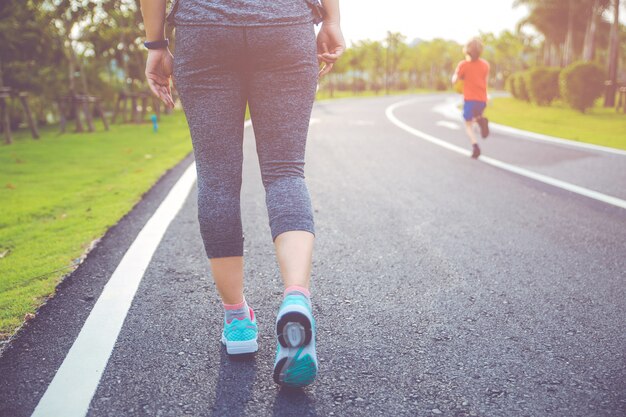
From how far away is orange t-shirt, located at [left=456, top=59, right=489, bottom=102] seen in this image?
8914 millimetres

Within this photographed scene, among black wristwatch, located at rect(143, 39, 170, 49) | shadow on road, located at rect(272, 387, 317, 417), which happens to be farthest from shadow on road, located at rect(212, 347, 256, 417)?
black wristwatch, located at rect(143, 39, 170, 49)

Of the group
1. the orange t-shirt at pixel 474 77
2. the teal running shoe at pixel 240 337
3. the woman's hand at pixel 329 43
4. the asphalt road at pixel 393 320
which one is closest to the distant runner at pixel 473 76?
the orange t-shirt at pixel 474 77

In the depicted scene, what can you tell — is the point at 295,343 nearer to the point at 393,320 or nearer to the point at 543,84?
the point at 393,320

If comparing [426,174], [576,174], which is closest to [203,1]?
[426,174]

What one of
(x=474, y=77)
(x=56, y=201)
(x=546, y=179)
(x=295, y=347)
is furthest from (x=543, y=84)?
(x=295, y=347)

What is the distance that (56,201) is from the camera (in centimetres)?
582

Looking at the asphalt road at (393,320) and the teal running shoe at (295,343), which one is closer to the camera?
the teal running shoe at (295,343)

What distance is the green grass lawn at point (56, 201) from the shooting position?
318cm

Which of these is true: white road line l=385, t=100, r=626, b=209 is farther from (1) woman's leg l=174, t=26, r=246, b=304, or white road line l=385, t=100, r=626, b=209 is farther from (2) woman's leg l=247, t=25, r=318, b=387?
(1) woman's leg l=174, t=26, r=246, b=304

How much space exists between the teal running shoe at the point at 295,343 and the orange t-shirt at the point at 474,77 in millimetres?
7827

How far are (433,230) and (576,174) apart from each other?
3.38m

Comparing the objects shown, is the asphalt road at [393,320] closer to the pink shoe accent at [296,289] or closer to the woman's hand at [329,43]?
the pink shoe accent at [296,289]

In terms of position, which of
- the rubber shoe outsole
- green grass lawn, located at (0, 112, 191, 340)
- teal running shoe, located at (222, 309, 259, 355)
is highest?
the rubber shoe outsole

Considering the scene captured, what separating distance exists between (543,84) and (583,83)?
429 cm
